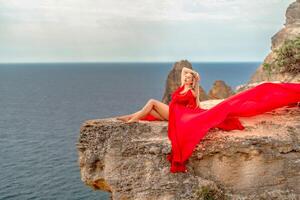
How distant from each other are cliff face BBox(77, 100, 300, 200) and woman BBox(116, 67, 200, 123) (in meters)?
0.78

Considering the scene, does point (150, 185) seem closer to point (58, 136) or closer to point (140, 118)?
point (140, 118)

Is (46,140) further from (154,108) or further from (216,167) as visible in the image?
(216,167)

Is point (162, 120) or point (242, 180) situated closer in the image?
point (242, 180)

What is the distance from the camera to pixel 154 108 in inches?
504

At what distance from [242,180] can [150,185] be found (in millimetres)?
2581

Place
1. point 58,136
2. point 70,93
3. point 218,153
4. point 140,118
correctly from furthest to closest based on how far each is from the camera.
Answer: point 70,93
point 58,136
point 140,118
point 218,153

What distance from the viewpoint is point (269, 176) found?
11.4 meters

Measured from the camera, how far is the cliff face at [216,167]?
11.3 metres

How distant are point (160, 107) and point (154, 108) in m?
0.21

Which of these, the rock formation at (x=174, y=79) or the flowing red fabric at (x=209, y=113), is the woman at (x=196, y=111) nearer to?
the flowing red fabric at (x=209, y=113)

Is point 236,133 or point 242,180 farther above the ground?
point 236,133

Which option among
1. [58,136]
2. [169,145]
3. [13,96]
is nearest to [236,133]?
[169,145]

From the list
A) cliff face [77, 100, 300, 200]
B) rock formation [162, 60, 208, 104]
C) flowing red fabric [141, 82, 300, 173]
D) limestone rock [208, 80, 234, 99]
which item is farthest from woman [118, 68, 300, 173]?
rock formation [162, 60, 208, 104]

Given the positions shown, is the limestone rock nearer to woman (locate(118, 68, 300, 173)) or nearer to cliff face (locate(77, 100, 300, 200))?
woman (locate(118, 68, 300, 173))
